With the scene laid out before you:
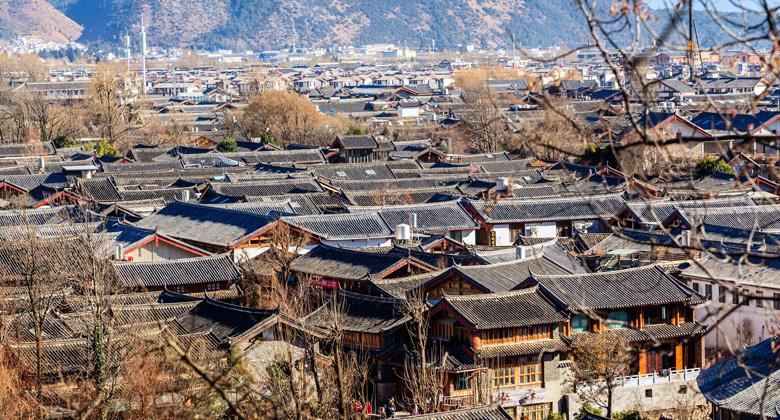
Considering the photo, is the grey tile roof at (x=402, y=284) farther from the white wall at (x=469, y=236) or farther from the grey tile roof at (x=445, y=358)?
the white wall at (x=469, y=236)

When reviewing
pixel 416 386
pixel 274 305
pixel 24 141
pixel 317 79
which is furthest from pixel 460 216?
pixel 317 79

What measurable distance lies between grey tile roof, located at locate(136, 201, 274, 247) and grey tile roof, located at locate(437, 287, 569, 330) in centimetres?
913

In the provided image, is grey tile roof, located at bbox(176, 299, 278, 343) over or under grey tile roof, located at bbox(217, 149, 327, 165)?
under

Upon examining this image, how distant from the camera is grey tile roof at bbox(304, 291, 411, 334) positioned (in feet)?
64.0

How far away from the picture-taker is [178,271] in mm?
24078

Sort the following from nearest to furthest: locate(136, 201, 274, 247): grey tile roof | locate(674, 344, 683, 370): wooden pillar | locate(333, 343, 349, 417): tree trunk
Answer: locate(333, 343, 349, 417): tree trunk → locate(674, 344, 683, 370): wooden pillar → locate(136, 201, 274, 247): grey tile roof

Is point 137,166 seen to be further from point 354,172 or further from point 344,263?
point 344,263

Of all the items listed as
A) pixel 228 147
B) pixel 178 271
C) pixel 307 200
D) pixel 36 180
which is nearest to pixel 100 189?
A: pixel 36 180

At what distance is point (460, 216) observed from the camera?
3141cm

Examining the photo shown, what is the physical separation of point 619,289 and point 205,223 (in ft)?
42.9

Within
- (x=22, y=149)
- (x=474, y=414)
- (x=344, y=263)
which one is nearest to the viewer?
(x=474, y=414)

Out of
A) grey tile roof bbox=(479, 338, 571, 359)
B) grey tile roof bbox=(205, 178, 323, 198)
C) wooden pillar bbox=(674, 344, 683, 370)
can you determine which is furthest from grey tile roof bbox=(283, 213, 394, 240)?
wooden pillar bbox=(674, 344, 683, 370)

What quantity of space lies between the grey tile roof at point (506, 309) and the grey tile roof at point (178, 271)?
6.75 metres

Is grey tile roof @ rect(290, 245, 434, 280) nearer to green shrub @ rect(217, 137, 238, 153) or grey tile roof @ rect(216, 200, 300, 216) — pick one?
grey tile roof @ rect(216, 200, 300, 216)
